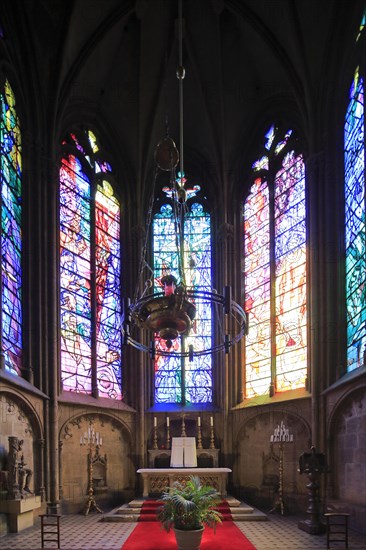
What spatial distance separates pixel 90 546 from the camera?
465 inches

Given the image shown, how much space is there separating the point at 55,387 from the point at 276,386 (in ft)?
20.5

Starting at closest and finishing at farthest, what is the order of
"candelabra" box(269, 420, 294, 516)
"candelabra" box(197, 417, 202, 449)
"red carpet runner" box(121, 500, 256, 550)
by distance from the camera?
"red carpet runner" box(121, 500, 256, 550) → "candelabra" box(269, 420, 294, 516) → "candelabra" box(197, 417, 202, 449)

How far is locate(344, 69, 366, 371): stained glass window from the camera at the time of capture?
13.5 metres

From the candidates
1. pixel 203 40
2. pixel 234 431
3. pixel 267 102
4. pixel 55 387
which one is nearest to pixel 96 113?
pixel 203 40

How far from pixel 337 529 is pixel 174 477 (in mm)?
5547

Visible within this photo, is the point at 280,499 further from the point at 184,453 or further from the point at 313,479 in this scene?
the point at 184,453

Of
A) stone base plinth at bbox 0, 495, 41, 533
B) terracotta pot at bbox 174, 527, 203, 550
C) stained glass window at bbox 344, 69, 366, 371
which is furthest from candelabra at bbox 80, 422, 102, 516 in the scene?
stained glass window at bbox 344, 69, 366, 371

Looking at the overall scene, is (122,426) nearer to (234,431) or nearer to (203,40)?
(234,431)

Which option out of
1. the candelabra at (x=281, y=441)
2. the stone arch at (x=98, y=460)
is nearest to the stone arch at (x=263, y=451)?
the candelabra at (x=281, y=441)

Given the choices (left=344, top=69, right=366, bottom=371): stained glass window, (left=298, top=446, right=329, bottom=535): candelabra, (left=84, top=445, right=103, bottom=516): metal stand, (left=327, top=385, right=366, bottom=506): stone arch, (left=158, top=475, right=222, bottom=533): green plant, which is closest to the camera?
(left=158, top=475, right=222, bottom=533): green plant

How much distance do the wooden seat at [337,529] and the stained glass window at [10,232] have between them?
7368 millimetres

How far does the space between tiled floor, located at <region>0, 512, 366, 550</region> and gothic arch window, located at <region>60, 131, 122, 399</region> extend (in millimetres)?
4117

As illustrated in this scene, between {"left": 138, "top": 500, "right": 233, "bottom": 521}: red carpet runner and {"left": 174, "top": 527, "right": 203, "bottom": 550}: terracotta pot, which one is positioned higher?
{"left": 174, "top": 527, "right": 203, "bottom": 550}: terracotta pot

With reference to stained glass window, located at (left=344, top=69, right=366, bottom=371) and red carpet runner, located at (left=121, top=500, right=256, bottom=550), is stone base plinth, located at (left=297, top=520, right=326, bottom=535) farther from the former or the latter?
stained glass window, located at (left=344, top=69, right=366, bottom=371)
